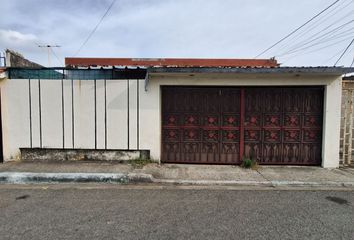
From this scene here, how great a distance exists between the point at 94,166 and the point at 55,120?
184 cm

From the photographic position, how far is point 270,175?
561 centimetres

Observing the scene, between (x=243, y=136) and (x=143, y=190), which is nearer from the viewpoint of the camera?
(x=143, y=190)

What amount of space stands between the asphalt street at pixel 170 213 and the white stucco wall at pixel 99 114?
6.02ft

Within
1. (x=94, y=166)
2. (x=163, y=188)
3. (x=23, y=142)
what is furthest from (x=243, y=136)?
(x=23, y=142)

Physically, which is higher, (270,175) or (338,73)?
(338,73)

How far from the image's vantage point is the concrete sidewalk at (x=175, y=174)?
5.16 metres

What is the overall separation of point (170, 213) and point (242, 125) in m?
3.73

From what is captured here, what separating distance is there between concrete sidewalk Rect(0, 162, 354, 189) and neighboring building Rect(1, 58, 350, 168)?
0.49 metres

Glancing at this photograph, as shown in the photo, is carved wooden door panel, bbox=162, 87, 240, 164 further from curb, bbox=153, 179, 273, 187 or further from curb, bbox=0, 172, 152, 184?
curb, bbox=0, 172, 152, 184

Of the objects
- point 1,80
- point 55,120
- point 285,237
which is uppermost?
point 1,80

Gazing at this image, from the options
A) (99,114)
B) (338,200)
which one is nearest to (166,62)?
(99,114)

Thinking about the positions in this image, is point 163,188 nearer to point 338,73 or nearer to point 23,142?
point 23,142

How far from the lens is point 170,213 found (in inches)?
144

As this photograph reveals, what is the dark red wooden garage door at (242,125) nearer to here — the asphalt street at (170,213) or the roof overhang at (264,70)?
the roof overhang at (264,70)
